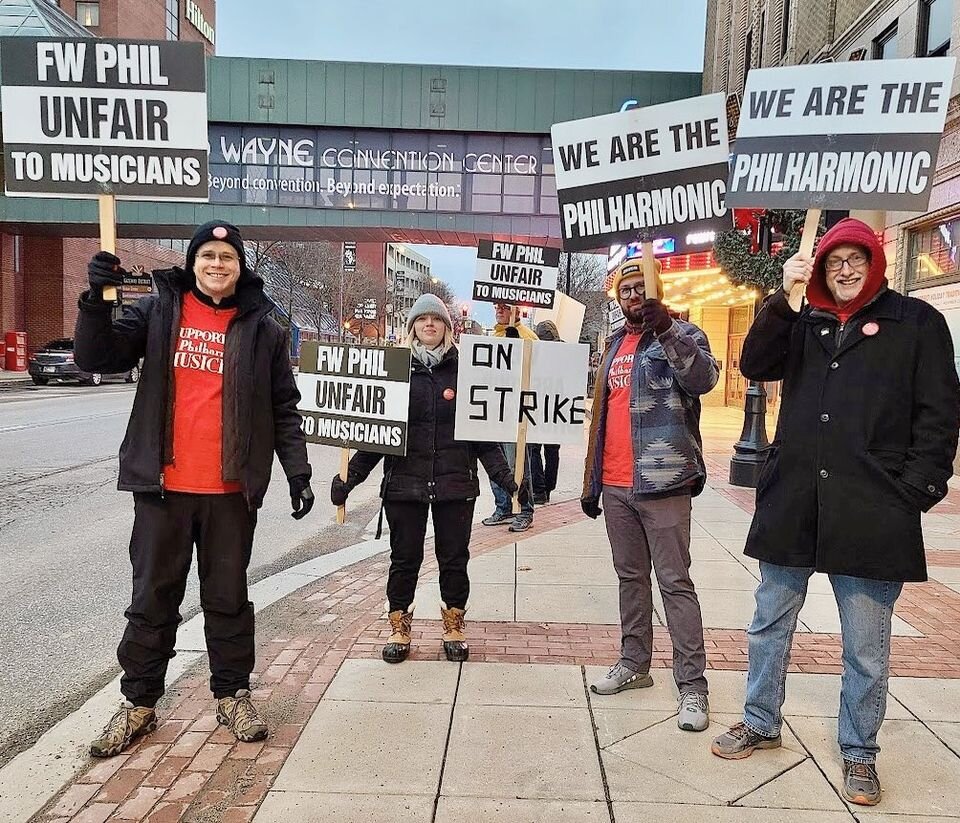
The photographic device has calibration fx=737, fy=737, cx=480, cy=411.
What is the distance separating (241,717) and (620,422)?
225 centimetres

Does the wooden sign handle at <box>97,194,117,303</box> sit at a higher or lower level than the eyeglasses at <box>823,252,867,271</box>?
higher

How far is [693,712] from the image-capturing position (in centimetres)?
340

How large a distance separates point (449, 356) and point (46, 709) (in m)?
2.77

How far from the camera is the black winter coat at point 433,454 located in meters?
4.12

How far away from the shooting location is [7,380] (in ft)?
98.3

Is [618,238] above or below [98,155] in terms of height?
below

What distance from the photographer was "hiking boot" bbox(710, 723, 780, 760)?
10.3 feet

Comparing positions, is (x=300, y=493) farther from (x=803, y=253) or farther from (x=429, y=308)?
(x=803, y=253)

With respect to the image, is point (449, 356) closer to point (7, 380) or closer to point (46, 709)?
point (46, 709)

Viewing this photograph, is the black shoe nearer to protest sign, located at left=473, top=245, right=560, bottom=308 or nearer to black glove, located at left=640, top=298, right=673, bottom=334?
black glove, located at left=640, top=298, right=673, bottom=334

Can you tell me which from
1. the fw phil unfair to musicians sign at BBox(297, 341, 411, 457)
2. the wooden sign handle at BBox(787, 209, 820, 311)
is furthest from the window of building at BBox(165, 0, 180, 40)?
the wooden sign handle at BBox(787, 209, 820, 311)

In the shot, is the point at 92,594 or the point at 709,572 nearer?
the point at 92,594

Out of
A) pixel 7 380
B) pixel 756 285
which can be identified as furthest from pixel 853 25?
pixel 7 380

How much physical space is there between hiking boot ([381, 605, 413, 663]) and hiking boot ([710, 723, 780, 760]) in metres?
1.71
